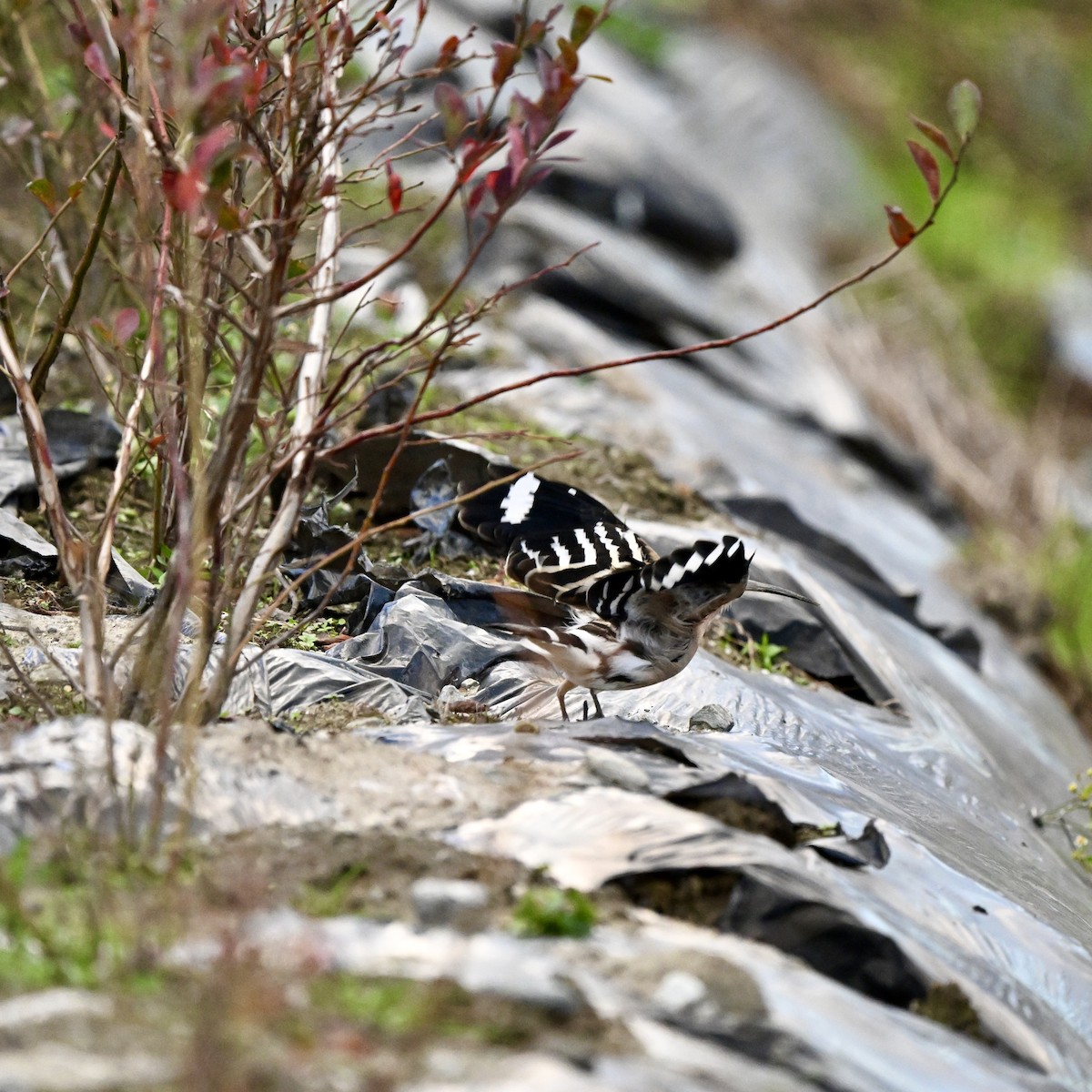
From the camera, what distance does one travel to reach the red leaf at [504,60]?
1920 millimetres

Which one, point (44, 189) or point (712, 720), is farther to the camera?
point (712, 720)

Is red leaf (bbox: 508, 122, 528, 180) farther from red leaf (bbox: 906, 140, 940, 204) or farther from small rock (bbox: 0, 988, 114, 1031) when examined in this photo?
small rock (bbox: 0, 988, 114, 1031)

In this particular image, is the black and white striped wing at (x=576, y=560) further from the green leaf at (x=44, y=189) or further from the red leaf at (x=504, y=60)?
the green leaf at (x=44, y=189)

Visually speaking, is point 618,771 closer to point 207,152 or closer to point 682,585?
point 682,585

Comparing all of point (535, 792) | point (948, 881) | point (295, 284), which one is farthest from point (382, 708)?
point (948, 881)

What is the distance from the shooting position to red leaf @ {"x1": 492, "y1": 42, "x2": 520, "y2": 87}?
75.6 inches

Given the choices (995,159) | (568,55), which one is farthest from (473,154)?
(995,159)

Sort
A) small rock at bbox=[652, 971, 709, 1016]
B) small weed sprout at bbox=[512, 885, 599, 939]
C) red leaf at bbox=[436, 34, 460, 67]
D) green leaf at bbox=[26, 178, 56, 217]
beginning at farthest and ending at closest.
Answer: green leaf at bbox=[26, 178, 56, 217]
red leaf at bbox=[436, 34, 460, 67]
small weed sprout at bbox=[512, 885, 599, 939]
small rock at bbox=[652, 971, 709, 1016]

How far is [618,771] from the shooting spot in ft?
6.92

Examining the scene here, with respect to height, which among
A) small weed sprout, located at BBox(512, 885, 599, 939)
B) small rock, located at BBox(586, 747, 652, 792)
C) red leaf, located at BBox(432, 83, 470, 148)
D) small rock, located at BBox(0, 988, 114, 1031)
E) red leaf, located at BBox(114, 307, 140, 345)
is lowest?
small rock, located at BBox(0, 988, 114, 1031)

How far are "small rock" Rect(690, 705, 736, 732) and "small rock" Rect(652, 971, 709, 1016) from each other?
3.44ft

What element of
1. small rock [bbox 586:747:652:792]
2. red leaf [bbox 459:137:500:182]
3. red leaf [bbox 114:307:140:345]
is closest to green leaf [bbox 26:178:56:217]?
red leaf [bbox 114:307:140:345]

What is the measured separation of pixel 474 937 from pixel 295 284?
1160 mm

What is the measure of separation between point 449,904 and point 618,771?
46 cm
